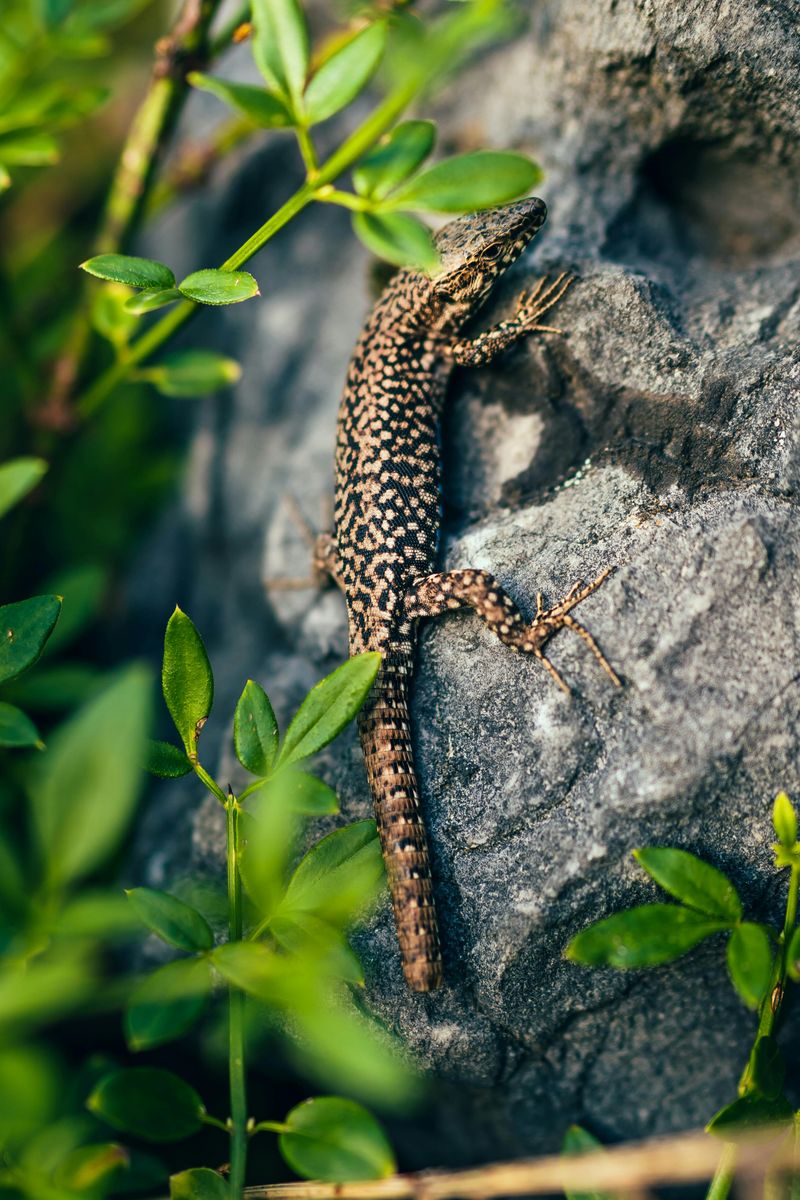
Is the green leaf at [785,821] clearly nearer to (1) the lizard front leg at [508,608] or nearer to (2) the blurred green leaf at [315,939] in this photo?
(1) the lizard front leg at [508,608]

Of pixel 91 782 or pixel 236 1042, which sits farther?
pixel 236 1042

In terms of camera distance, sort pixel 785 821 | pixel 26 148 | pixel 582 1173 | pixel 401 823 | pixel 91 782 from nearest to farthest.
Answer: pixel 91 782
pixel 582 1173
pixel 785 821
pixel 401 823
pixel 26 148

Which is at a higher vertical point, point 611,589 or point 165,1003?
point 611,589

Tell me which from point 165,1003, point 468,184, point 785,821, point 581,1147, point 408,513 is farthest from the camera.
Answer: point 408,513

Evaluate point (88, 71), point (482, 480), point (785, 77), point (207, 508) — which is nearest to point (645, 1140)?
point (482, 480)

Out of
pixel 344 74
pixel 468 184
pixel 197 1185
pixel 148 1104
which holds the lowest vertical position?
pixel 197 1185

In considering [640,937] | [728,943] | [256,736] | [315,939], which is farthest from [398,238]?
[728,943]

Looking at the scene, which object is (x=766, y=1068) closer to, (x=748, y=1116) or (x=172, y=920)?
(x=748, y=1116)
